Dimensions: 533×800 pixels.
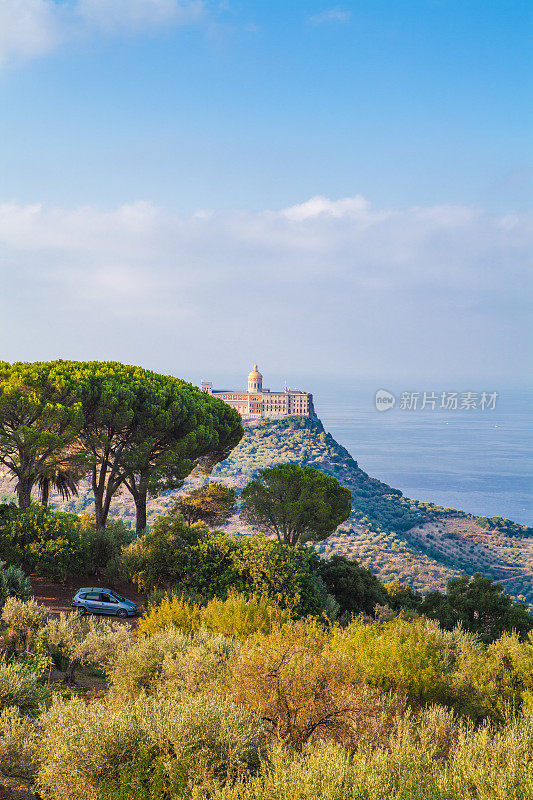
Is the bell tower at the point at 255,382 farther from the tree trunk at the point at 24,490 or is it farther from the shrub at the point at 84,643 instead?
the shrub at the point at 84,643

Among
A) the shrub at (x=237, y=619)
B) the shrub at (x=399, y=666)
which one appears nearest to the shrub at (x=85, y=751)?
the shrub at (x=399, y=666)

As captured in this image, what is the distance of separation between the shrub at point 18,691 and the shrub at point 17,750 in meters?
1.30

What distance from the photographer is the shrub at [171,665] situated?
9.16 metres

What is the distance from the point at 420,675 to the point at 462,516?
84.5m

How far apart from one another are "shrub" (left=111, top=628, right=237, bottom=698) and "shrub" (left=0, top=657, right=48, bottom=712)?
4.47 feet

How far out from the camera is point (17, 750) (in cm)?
736

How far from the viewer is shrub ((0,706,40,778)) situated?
24.0ft

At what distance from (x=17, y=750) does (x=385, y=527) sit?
244ft

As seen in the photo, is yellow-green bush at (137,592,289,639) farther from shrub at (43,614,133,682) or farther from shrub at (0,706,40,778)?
shrub at (0,706,40,778)

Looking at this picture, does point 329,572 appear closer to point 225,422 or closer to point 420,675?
point 225,422

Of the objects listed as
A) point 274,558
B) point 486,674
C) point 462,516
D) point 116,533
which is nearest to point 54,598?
point 116,533

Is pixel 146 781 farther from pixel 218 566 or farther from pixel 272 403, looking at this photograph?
pixel 272 403

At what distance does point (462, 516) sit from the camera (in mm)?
89938

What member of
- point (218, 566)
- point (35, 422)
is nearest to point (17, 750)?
point (218, 566)
